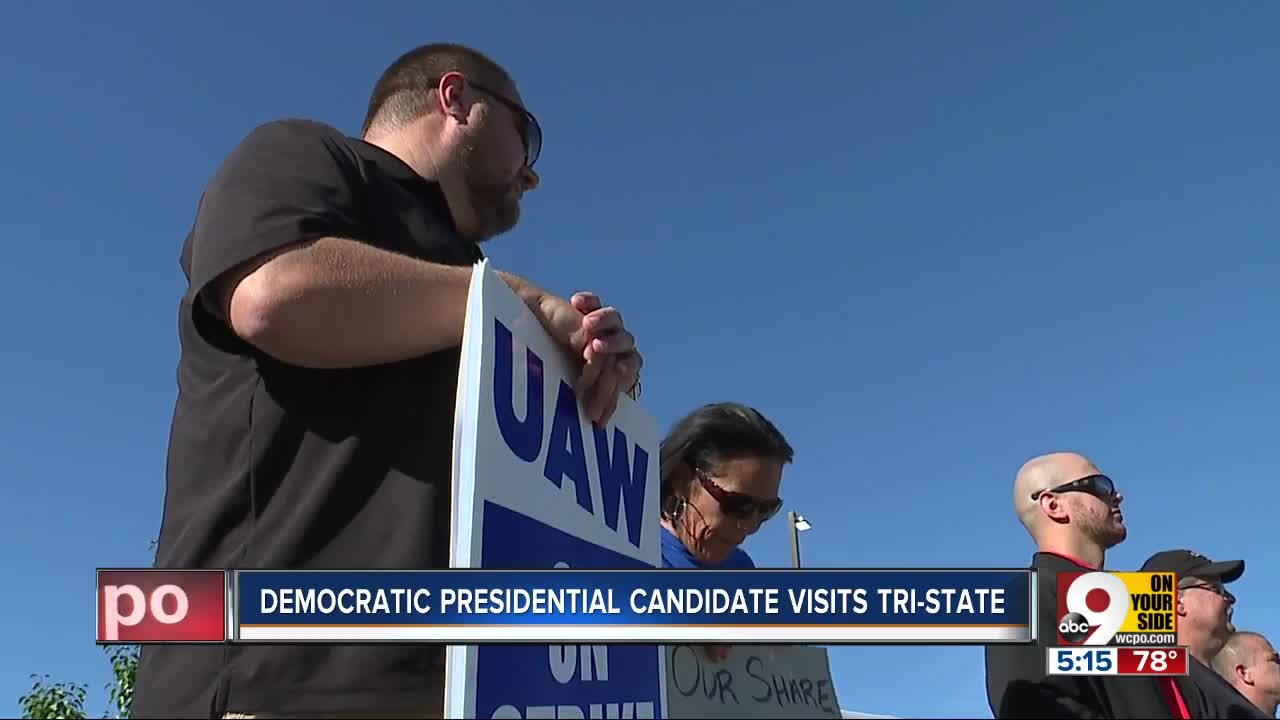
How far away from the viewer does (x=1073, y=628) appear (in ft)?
7.91

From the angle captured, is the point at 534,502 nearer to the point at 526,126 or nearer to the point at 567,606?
the point at 567,606

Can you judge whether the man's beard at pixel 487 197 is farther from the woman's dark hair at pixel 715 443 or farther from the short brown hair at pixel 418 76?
the woman's dark hair at pixel 715 443

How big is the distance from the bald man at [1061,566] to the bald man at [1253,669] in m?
2.50

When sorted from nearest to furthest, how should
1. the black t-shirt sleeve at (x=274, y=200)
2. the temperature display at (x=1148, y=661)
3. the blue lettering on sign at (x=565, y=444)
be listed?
the blue lettering on sign at (x=565, y=444), the black t-shirt sleeve at (x=274, y=200), the temperature display at (x=1148, y=661)

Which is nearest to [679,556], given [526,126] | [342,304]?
[526,126]

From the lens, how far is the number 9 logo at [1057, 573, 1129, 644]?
2307 millimetres

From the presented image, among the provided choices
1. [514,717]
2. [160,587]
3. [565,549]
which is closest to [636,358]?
[565,549]

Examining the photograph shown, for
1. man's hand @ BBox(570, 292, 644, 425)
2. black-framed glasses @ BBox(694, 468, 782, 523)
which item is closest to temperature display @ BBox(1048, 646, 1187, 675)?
black-framed glasses @ BBox(694, 468, 782, 523)

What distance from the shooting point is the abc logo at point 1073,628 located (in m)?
2.38

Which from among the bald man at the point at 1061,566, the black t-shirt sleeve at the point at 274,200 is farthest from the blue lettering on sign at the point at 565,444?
the bald man at the point at 1061,566

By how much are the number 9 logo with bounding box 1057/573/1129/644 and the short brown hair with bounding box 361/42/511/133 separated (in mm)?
1428

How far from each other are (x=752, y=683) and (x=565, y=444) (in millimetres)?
2007

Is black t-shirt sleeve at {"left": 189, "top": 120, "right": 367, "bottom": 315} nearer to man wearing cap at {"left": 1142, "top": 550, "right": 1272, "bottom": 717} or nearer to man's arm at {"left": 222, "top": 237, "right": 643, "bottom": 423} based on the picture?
man's arm at {"left": 222, "top": 237, "right": 643, "bottom": 423}

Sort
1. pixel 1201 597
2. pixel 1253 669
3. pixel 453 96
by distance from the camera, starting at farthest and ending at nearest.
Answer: pixel 1253 669 → pixel 1201 597 → pixel 453 96
